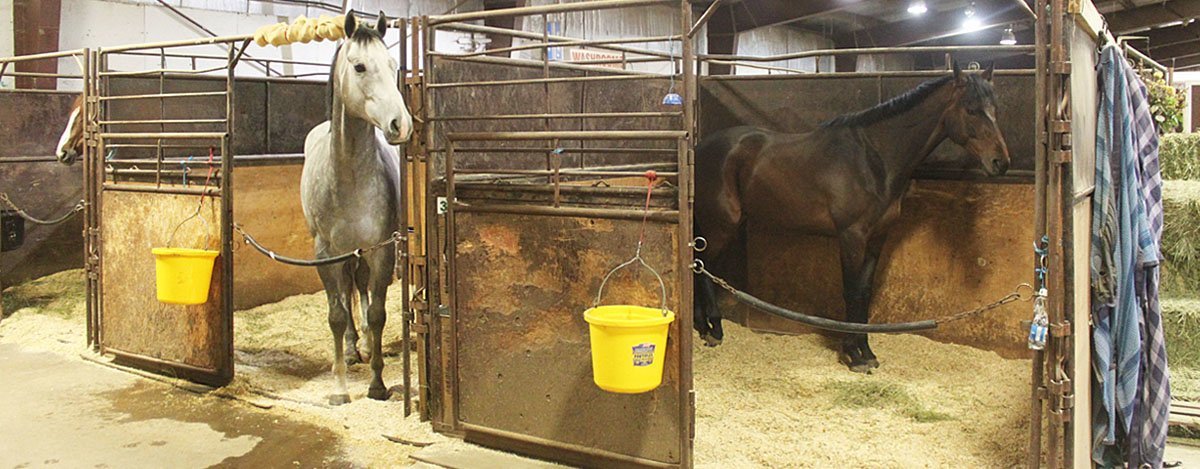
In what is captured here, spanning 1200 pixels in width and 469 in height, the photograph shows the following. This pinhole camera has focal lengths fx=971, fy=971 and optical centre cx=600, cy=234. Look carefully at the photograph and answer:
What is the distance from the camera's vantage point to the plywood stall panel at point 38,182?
6.45 meters

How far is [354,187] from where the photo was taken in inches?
169

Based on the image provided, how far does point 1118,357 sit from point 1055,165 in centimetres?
80

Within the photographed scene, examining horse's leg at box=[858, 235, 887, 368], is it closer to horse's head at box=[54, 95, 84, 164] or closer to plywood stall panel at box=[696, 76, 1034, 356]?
plywood stall panel at box=[696, 76, 1034, 356]

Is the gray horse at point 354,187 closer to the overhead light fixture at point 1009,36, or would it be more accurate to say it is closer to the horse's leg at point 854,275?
the horse's leg at point 854,275

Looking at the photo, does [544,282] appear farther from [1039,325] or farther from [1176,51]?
[1176,51]

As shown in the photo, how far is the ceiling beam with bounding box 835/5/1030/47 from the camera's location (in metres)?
12.1

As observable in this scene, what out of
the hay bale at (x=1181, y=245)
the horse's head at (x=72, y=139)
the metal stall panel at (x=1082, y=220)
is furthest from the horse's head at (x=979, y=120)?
the horse's head at (x=72, y=139)

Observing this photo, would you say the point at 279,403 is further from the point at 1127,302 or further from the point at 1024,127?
the point at 1024,127

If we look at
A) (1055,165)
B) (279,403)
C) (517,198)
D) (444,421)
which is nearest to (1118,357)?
(1055,165)

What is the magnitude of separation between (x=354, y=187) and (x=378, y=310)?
0.60m

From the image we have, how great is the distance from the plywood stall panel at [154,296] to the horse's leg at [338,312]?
54 cm

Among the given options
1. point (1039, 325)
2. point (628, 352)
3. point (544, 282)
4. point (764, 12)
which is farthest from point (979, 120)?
point (764, 12)

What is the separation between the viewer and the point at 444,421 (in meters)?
3.89

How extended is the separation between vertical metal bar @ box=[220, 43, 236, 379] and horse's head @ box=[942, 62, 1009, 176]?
11.1 feet
